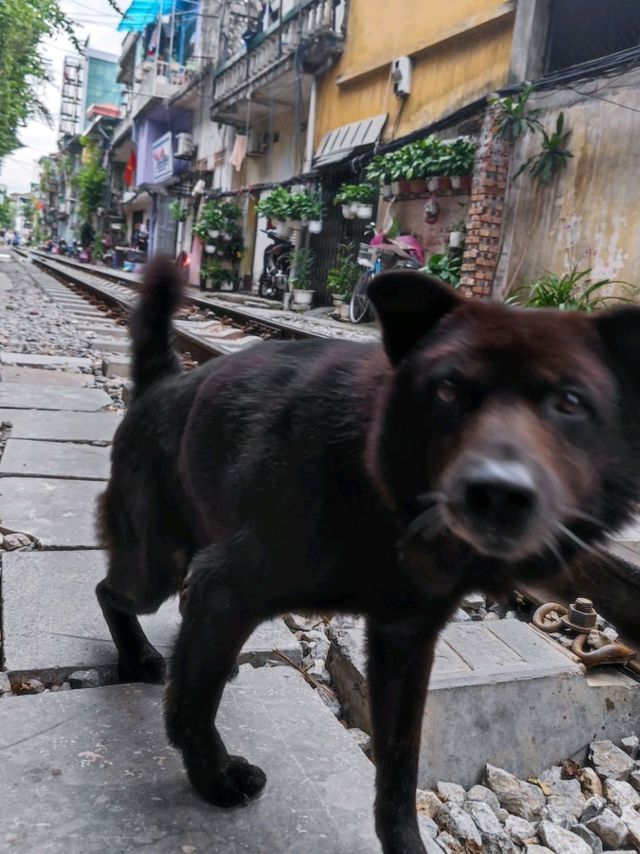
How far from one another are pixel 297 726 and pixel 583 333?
3.83ft

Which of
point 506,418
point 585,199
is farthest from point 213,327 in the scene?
point 506,418

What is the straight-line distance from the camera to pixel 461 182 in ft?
39.6

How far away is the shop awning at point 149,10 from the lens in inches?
1172

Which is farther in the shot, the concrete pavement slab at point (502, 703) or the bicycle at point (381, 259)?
the bicycle at point (381, 259)

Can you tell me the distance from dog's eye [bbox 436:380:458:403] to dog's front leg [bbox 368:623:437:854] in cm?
53

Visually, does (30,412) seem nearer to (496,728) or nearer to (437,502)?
(496,728)

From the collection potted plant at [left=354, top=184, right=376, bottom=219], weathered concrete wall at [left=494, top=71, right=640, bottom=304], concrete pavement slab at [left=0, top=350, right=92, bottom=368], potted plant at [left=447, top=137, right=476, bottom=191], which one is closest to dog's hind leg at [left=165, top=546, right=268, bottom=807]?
concrete pavement slab at [left=0, top=350, right=92, bottom=368]

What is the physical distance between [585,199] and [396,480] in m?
10.0

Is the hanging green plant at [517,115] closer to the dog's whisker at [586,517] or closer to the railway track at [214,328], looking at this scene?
the railway track at [214,328]

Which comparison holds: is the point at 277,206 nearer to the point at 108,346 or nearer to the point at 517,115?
the point at 517,115

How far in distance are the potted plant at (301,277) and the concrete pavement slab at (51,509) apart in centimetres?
1347

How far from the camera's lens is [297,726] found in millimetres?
1794

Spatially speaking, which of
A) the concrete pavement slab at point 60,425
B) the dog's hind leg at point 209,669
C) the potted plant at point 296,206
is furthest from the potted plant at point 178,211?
the dog's hind leg at point 209,669

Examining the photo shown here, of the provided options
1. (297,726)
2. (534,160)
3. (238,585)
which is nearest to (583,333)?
(238,585)
